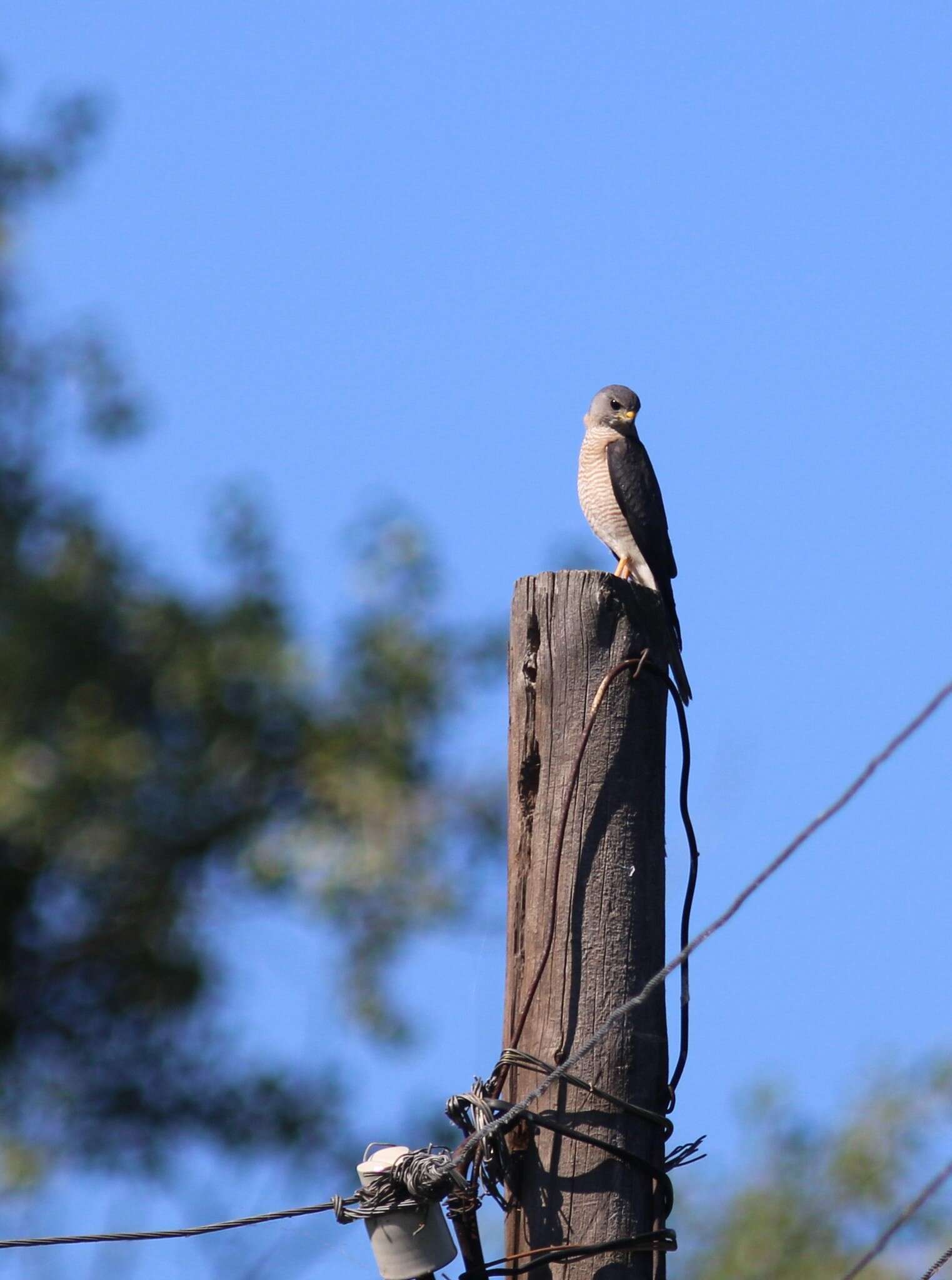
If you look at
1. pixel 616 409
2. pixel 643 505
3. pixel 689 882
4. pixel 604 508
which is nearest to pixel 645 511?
pixel 643 505

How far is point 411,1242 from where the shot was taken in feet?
10.5

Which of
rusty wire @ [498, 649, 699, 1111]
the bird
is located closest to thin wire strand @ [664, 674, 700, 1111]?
rusty wire @ [498, 649, 699, 1111]

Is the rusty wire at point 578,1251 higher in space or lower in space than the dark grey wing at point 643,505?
lower

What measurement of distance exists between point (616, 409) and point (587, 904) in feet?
16.5

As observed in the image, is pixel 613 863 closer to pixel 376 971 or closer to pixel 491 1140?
pixel 491 1140

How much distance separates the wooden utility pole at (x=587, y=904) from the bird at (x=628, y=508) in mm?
2947

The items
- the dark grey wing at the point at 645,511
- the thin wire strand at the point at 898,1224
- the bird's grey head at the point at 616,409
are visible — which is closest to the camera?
the thin wire strand at the point at 898,1224

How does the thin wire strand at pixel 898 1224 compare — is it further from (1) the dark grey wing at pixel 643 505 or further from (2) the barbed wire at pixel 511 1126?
(1) the dark grey wing at pixel 643 505

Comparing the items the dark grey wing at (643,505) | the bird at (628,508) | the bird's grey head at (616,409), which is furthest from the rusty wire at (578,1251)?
the bird's grey head at (616,409)

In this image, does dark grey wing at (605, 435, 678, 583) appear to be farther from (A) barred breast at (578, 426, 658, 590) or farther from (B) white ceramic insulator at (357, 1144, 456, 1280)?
(B) white ceramic insulator at (357, 1144, 456, 1280)

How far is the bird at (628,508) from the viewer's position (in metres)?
6.71

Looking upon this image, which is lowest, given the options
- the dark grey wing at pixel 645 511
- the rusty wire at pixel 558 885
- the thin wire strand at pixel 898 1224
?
the thin wire strand at pixel 898 1224

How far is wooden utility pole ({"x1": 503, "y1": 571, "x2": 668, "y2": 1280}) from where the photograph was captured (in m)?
3.17

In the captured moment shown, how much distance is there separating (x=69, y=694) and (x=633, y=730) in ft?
12.3
